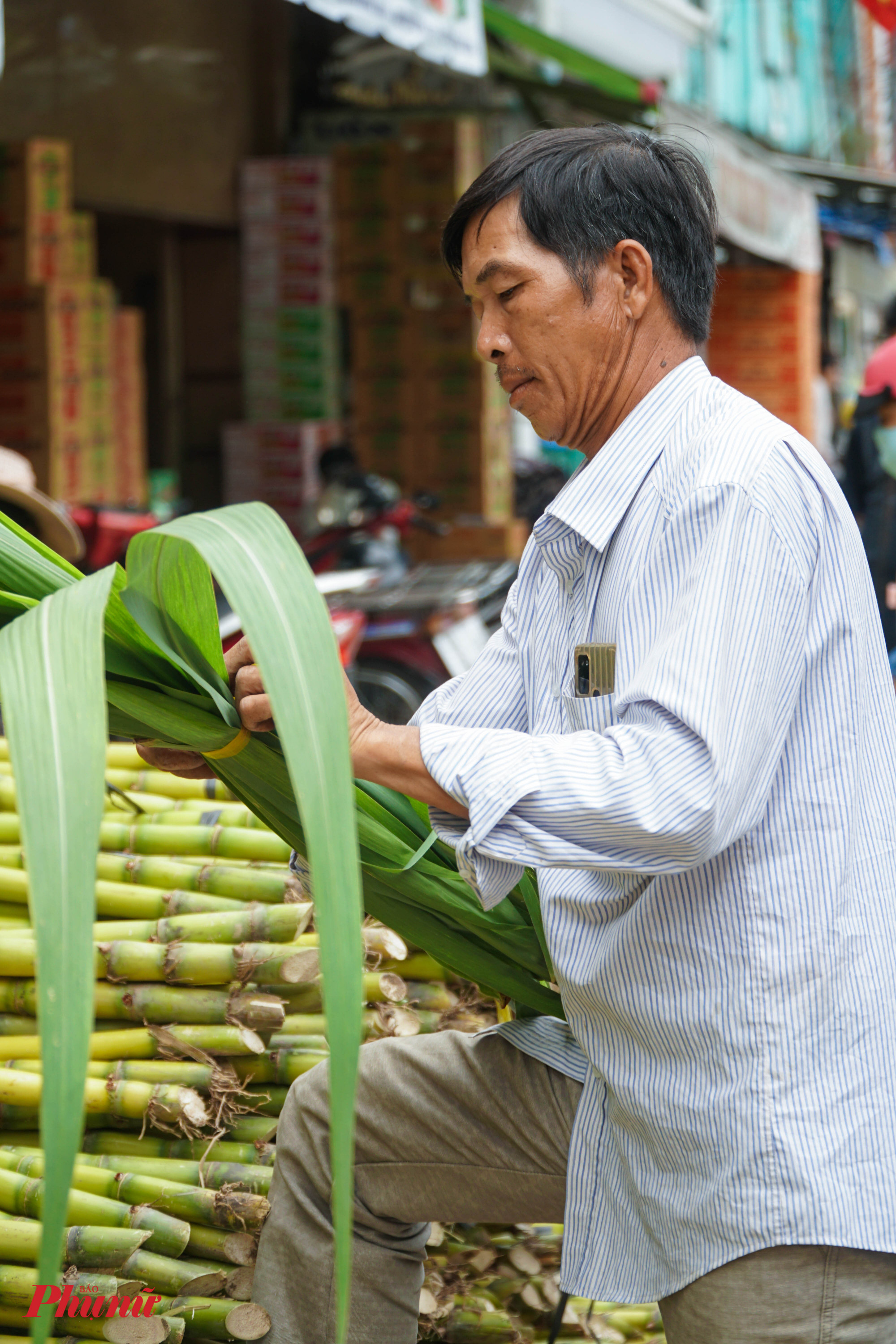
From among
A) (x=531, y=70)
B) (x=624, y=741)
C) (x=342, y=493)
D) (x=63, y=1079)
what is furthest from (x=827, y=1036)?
(x=531, y=70)

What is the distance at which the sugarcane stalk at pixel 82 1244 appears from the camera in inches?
65.9

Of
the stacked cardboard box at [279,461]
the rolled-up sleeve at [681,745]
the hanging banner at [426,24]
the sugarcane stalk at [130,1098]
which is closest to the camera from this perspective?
the rolled-up sleeve at [681,745]

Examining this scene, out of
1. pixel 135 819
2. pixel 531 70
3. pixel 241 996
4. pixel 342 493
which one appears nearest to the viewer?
pixel 241 996

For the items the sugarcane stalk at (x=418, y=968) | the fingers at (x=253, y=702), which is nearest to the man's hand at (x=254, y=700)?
the fingers at (x=253, y=702)

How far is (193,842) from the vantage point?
2217 mm

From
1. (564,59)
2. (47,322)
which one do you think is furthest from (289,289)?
(47,322)

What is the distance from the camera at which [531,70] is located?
8.00 m

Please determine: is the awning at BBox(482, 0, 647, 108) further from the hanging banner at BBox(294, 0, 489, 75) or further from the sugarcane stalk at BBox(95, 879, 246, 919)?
the sugarcane stalk at BBox(95, 879, 246, 919)

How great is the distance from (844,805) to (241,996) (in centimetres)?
99

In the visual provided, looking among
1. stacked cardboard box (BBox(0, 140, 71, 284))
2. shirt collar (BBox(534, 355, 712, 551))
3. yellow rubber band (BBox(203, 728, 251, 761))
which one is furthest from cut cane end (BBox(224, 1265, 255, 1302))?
stacked cardboard box (BBox(0, 140, 71, 284))

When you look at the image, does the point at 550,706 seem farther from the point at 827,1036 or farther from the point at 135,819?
the point at 135,819

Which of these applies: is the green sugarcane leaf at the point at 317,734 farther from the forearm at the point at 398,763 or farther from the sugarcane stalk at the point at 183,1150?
the sugarcane stalk at the point at 183,1150

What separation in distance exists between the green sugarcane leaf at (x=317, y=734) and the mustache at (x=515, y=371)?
466 mm

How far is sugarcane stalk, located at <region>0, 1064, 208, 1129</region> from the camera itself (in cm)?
184
